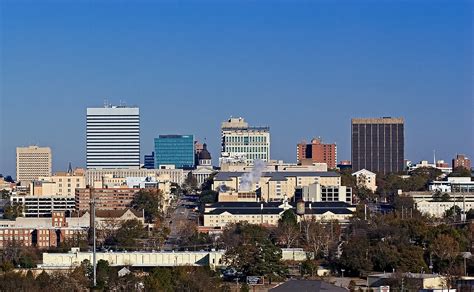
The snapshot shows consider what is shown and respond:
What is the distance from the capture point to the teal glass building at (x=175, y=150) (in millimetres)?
93000

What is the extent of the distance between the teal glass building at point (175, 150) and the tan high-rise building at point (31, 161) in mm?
17935

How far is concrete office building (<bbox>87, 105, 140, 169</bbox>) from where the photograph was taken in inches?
3292

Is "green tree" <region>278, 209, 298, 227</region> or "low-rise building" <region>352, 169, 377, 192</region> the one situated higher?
"low-rise building" <region>352, 169, 377, 192</region>

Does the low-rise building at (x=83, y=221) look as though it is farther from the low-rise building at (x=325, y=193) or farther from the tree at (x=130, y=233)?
the low-rise building at (x=325, y=193)

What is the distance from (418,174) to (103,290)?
4248 centimetres

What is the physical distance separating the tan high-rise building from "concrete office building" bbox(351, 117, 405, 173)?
57.7 feet

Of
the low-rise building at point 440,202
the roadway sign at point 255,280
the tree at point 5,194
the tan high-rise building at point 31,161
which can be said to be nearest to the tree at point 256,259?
the roadway sign at point 255,280

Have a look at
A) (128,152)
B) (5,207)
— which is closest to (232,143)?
(128,152)

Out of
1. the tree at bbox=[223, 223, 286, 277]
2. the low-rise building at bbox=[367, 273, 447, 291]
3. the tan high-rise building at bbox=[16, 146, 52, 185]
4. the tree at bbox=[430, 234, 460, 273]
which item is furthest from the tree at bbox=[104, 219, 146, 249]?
the tan high-rise building at bbox=[16, 146, 52, 185]

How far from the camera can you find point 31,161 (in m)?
75.8

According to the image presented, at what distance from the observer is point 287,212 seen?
44.7 metres

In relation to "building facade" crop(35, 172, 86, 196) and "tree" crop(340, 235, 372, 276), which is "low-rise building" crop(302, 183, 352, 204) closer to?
"building facade" crop(35, 172, 86, 196)

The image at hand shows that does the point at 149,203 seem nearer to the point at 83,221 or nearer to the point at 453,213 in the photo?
the point at 83,221

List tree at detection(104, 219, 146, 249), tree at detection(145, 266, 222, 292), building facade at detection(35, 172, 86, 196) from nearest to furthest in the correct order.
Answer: tree at detection(145, 266, 222, 292) → tree at detection(104, 219, 146, 249) → building facade at detection(35, 172, 86, 196)
